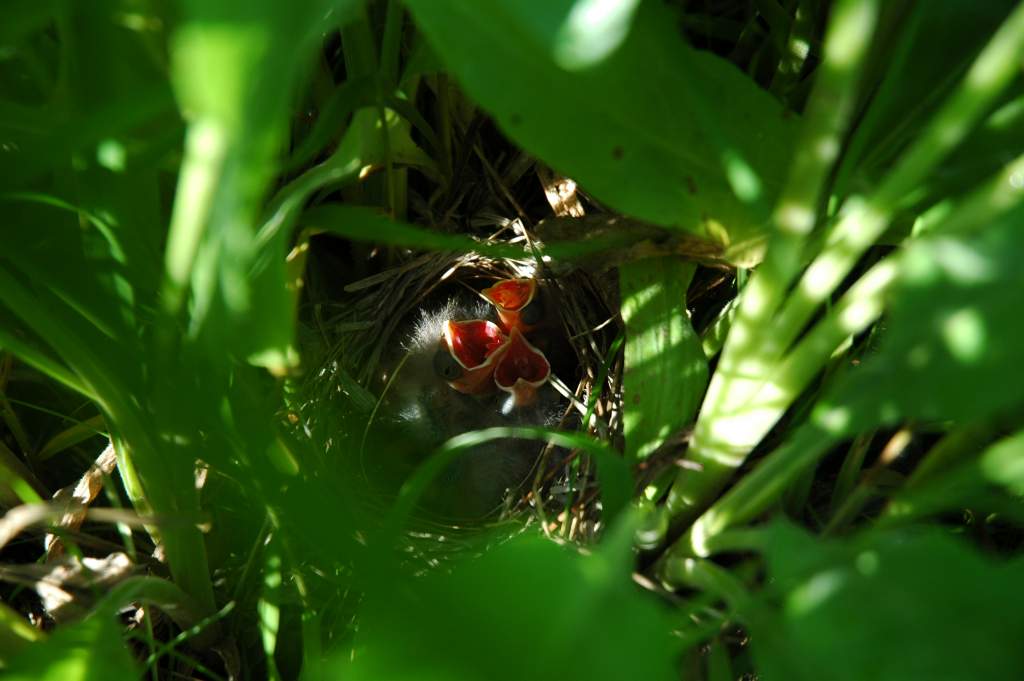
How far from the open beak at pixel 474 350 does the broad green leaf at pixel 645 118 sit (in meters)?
0.72

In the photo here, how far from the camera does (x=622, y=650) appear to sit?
18.0 inches

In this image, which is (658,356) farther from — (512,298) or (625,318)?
(512,298)

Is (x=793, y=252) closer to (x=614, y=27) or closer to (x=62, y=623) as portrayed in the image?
(x=614, y=27)

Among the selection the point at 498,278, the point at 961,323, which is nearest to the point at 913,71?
the point at 961,323

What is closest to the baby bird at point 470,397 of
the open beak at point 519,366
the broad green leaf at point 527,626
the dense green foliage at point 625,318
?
the open beak at point 519,366

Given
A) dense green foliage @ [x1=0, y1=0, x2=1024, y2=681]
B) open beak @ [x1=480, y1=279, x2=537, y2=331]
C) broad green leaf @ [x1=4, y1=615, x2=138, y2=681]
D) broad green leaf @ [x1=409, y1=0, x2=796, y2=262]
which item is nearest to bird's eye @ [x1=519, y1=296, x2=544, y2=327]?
open beak @ [x1=480, y1=279, x2=537, y2=331]

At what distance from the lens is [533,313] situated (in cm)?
146

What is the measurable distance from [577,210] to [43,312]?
2.08ft

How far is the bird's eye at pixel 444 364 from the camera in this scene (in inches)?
59.9

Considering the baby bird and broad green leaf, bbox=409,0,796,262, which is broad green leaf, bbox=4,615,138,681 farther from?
the baby bird

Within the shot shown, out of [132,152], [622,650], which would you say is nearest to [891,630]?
[622,650]

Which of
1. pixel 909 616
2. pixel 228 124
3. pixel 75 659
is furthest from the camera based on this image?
pixel 75 659

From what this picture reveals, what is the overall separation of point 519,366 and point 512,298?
0.39ft

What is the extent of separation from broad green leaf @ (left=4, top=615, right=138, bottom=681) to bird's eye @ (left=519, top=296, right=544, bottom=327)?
0.91 m
